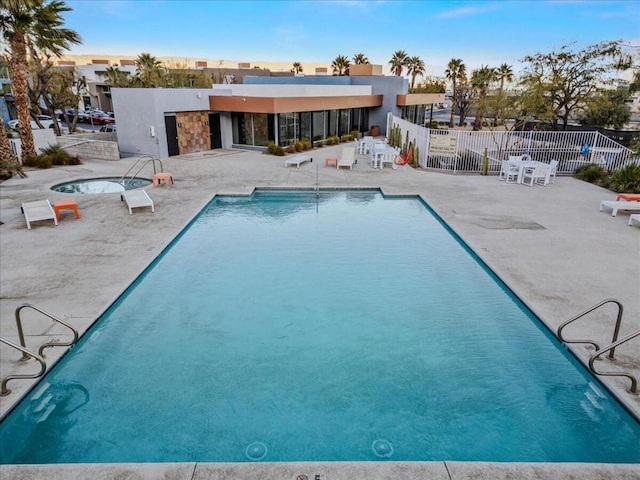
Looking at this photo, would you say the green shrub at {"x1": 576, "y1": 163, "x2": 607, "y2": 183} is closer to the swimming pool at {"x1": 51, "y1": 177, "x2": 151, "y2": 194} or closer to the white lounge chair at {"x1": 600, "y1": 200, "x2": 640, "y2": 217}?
the white lounge chair at {"x1": 600, "y1": 200, "x2": 640, "y2": 217}

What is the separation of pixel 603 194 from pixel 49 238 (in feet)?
59.0

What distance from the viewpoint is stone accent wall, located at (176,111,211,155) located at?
22.2 m

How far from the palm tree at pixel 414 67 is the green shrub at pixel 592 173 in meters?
48.0

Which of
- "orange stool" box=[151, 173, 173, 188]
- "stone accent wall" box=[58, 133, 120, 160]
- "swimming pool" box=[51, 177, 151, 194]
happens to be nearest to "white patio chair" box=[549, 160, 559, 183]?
"orange stool" box=[151, 173, 173, 188]

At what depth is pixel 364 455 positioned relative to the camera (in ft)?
14.3

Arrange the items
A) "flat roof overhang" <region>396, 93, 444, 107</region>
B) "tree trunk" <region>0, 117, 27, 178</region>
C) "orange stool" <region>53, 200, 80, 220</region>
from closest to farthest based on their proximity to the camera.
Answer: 1. "orange stool" <region>53, 200, 80, 220</region>
2. "tree trunk" <region>0, 117, 27, 178</region>
3. "flat roof overhang" <region>396, 93, 444, 107</region>

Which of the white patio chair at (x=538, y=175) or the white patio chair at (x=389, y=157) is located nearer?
the white patio chair at (x=538, y=175)

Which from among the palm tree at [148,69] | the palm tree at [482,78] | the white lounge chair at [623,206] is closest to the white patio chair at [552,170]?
the white lounge chair at [623,206]

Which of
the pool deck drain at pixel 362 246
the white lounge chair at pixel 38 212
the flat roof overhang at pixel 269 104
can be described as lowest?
the pool deck drain at pixel 362 246

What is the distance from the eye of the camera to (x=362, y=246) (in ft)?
33.7

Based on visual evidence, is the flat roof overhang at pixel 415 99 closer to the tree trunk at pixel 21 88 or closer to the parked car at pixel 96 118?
the tree trunk at pixel 21 88

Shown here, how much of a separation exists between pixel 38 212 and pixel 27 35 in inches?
499

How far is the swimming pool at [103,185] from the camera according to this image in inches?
606

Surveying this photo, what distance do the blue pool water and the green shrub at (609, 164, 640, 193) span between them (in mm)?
10317
